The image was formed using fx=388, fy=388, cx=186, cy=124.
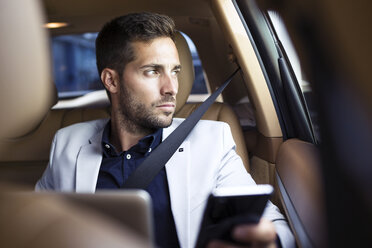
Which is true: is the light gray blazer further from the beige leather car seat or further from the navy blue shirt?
the beige leather car seat

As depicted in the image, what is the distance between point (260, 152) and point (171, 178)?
546mm

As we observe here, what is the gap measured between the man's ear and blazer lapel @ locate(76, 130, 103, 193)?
8.7 inches

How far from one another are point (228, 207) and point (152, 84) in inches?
32.5

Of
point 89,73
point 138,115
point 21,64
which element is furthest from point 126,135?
point 89,73

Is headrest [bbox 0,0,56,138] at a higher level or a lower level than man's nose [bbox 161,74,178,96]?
higher

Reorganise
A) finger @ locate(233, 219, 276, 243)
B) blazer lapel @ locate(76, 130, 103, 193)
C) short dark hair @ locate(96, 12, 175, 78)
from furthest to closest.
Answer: short dark hair @ locate(96, 12, 175, 78), blazer lapel @ locate(76, 130, 103, 193), finger @ locate(233, 219, 276, 243)

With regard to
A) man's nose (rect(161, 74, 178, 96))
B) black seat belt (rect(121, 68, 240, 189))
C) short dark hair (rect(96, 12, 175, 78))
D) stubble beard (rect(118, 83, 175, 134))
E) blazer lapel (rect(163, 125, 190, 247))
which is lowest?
blazer lapel (rect(163, 125, 190, 247))

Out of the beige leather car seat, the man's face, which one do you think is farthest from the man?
the beige leather car seat

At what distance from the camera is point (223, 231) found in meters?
0.67

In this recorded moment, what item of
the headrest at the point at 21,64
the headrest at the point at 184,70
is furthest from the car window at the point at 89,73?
the headrest at the point at 21,64

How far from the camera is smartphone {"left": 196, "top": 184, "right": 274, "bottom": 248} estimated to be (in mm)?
685

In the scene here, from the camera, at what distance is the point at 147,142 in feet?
4.78

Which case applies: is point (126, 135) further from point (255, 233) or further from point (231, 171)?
point (255, 233)

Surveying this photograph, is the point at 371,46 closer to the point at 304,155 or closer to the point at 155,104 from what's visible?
Answer: the point at 304,155
